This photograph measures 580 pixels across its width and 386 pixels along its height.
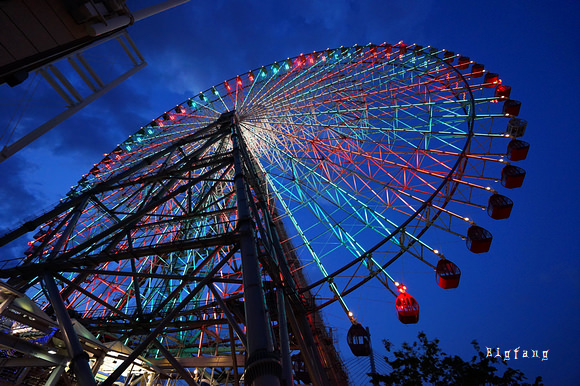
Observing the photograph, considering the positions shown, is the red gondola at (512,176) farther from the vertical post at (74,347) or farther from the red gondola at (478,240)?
the vertical post at (74,347)

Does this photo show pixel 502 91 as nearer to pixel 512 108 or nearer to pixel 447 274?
pixel 512 108

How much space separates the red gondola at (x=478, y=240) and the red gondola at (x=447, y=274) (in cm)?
131

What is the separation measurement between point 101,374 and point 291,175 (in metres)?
14.0

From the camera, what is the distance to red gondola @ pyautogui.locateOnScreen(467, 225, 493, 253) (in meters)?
13.0

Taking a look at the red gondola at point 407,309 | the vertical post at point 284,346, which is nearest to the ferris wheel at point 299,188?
the red gondola at point 407,309

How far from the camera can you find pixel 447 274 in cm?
1247

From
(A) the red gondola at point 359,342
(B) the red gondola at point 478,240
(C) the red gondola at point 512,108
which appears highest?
(C) the red gondola at point 512,108

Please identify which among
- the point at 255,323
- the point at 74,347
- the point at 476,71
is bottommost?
the point at 74,347

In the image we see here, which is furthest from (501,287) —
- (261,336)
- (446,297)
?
(261,336)

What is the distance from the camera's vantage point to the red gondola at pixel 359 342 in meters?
10.5

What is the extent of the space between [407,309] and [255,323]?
8.64m

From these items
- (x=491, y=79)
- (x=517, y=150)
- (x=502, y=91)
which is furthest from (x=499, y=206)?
(x=491, y=79)

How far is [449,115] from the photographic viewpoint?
631 inches

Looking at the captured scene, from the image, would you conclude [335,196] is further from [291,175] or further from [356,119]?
[356,119]
